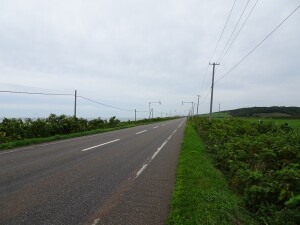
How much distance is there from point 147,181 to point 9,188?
3.30 m

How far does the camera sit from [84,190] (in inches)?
266

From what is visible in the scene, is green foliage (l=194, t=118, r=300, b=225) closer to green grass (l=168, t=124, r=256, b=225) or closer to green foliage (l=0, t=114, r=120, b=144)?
green grass (l=168, t=124, r=256, b=225)

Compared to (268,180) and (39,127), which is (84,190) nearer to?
(268,180)

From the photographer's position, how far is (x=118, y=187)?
718cm

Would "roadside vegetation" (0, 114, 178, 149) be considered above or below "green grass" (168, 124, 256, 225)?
above

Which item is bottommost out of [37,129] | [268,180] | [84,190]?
[84,190]


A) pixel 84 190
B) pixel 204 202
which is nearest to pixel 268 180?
pixel 204 202

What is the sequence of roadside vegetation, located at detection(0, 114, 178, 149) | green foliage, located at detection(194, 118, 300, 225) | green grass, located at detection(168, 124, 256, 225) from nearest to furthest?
green foliage, located at detection(194, 118, 300, 225)
green grass, located at detection(168, 124, 256, 225)
roadside vegetation, located at detection(0, 114, 178, 149)

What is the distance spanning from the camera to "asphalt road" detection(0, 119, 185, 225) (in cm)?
512

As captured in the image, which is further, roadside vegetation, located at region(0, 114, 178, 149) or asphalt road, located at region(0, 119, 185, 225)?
roadside vegetation, located at region(0, 114, 178, 149)

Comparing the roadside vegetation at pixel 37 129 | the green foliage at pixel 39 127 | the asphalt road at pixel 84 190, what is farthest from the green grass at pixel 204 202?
the green foliage at pixel 39 127

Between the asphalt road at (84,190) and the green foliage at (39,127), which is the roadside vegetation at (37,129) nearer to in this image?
the green foliage at (39,127)

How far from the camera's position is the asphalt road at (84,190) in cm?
512

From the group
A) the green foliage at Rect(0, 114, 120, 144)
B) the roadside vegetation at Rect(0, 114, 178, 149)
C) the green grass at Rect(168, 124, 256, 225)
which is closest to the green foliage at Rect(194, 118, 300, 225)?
the green grass at Rect(168, 124, 256, 225)
